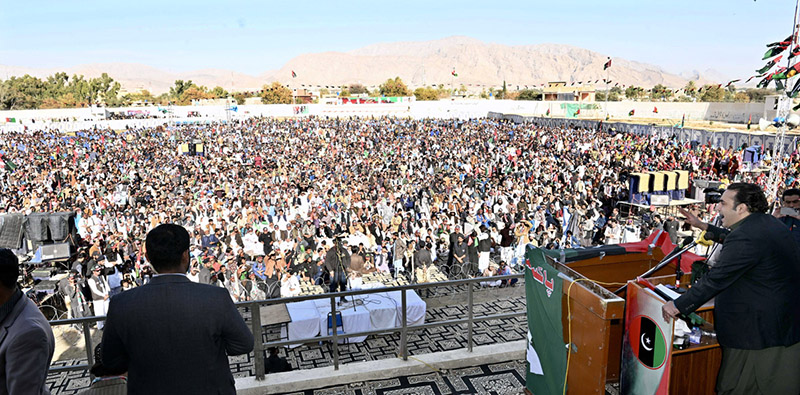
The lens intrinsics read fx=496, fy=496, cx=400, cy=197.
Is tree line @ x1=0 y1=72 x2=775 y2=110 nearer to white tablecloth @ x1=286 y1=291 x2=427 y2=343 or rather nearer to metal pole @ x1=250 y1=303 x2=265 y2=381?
white tablecloth @ x1=286 y1=291 x2=427 y2=343

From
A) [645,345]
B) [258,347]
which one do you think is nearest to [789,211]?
[645,345]

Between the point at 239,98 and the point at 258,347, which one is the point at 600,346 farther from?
the point at 239,98

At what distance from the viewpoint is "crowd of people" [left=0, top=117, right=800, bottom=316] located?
10.7 metres

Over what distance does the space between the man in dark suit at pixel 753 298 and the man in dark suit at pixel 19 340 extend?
3.00 meters

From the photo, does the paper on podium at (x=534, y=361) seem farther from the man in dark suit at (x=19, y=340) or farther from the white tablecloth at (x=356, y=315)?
the white tablecloth at (x=356, y=315)

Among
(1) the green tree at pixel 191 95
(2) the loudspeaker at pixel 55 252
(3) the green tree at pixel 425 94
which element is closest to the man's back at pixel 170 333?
(2) the loudspeaker at pixel 55 252

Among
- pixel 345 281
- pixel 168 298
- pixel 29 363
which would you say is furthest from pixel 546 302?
pixel 345 281

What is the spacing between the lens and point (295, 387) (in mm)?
4098

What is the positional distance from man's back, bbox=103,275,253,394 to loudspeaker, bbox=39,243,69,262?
467 inches

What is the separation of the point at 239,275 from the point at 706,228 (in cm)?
836

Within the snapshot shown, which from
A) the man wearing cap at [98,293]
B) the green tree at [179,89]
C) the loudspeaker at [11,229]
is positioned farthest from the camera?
the green tree at [179,89]

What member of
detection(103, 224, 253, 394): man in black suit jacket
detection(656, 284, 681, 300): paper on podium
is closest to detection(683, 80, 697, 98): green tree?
detection(656, 284, 681, 300): paper on podium

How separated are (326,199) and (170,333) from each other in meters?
14.0

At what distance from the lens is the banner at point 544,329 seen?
3.40 m
